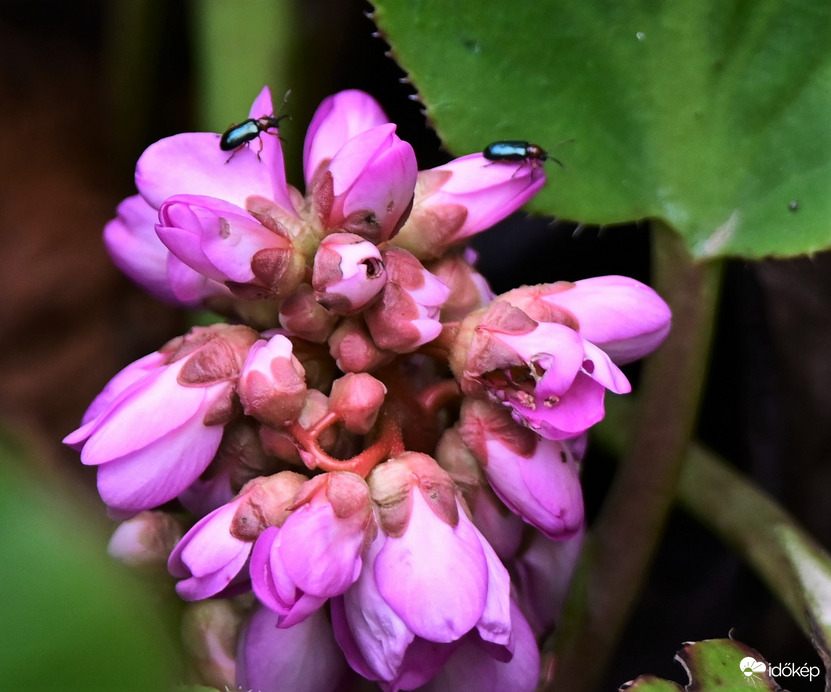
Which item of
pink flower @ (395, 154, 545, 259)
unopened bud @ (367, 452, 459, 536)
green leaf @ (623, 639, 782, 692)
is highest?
pink flower @ (395, 154, 545, 259)

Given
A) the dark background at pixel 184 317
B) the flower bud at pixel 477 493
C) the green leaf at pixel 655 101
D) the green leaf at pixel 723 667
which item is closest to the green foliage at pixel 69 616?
the dark background at pixel 184 317

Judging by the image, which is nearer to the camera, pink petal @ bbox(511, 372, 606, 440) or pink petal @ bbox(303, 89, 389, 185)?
pink petal @ bbox(511, 372, 606, 440)

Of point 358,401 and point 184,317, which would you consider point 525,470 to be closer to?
point 358,401

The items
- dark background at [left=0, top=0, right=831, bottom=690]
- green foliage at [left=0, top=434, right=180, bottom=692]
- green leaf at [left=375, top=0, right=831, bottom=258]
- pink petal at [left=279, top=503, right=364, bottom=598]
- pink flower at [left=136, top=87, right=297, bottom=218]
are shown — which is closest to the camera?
green foliage at [left=0, top=434, right=180, bottom=692]

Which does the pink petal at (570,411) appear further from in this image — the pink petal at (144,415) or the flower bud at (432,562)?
the pink petal at (144,415)

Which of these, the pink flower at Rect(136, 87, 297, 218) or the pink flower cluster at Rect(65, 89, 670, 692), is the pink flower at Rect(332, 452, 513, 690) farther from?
the pink flower at Rect(136, 87, 297, 218)

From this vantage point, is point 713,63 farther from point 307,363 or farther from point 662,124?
point 307,363

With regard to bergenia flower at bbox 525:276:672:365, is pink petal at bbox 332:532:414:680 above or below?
below

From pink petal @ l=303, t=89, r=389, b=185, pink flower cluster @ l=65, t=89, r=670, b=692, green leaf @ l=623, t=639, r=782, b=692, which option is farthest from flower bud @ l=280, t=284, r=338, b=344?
green leaf @ l=623, t=639, r=782, b=692
